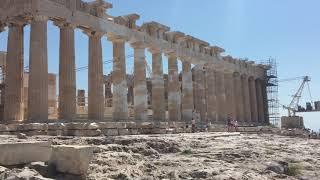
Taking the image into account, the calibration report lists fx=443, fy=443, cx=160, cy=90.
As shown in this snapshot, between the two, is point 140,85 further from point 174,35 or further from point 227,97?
Answer: point 227,97

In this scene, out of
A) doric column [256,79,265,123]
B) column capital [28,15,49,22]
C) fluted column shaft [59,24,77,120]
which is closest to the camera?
column capital [28,15,49,22]

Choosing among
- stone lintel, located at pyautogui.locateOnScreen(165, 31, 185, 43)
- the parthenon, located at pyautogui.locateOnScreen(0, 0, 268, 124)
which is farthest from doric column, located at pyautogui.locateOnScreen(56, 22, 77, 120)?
stone lintel, located at pyautogui.locateOnScreen(165, 31, 185, 43)

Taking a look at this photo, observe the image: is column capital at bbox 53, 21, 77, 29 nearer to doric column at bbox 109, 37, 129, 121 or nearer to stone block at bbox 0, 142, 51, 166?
doric column at bbox 109, 37, 129, 121

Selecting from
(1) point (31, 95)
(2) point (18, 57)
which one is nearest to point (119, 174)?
(1) point (31, 95)

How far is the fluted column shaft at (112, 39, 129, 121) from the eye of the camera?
29803 millimetres

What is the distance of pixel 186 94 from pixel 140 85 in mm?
7316

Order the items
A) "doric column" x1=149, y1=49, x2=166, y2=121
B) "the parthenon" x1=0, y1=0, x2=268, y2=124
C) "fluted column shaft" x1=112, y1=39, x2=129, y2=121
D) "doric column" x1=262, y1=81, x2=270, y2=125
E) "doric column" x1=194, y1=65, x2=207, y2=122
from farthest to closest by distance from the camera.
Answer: "doric column" x1=262, y1=81, x2=270, y2=125
"doric column" x1=194, y1=65, x2=207, y2=122
"doric column" x1=149, y1=49, x2=166, y2=121
"fluted column shaft" x1=112, y1=39, x2=129, y2=121
"the parthenon" x1=0, y1=0, x2=268, y2=124

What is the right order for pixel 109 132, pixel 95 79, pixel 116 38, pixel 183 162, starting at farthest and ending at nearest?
→ pixel 116 38, pixel 95 79, pixel 109 132, pixel 183 162

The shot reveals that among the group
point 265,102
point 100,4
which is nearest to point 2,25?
point 100,4

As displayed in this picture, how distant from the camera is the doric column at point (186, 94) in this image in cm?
3801

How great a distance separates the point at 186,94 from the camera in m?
38.6

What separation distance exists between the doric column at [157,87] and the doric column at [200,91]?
742cm

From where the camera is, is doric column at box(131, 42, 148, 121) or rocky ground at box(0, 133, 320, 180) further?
doric column at box(131, 42, 148, 121)

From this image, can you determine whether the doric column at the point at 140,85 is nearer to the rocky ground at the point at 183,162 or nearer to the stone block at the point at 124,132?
the stone block at the point at 124,132
